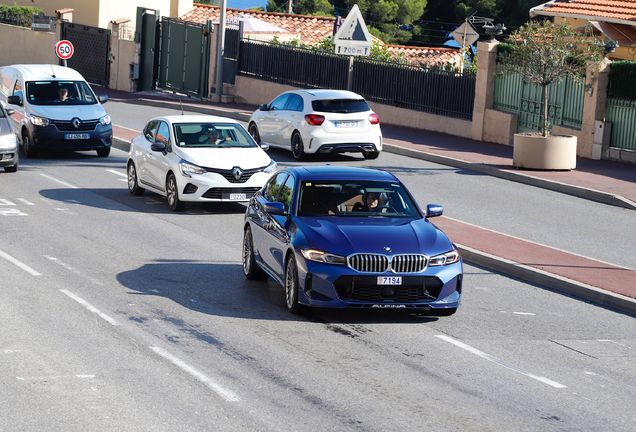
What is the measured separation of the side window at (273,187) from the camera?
38.0 feet

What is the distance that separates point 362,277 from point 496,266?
3807 millimetres

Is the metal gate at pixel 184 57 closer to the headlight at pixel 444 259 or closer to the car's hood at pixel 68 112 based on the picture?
the car's hood at pixel 68 112

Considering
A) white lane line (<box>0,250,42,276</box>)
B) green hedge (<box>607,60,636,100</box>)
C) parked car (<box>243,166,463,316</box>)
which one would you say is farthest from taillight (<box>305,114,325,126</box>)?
parked car (<box>243,166,463,316</box>)

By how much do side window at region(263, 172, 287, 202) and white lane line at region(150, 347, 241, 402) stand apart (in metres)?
3.20

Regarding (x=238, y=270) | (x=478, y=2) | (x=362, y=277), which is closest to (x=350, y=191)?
(x=362, y=277)

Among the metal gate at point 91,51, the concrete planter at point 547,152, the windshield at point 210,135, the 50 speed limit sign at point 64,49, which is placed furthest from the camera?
the metal gate at point 91,51

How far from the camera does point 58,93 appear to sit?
78.1ft

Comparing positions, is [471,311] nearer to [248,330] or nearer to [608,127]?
[248,330]

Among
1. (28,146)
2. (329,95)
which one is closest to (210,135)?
(329,95)

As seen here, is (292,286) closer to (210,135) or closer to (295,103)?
(210,135)

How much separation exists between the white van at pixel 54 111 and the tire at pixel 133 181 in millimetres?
4707

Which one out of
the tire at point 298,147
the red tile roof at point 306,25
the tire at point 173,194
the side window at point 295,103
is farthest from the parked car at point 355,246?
the red tile roof at point 306,25

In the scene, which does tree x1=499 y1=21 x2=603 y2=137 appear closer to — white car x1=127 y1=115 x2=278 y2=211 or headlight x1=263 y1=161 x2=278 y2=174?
white car x1=127 y1=115 x2=278 y2=211

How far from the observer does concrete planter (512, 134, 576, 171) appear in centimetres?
2214
